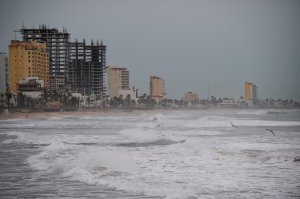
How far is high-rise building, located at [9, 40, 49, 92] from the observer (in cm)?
13712

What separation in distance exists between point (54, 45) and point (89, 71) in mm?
18358

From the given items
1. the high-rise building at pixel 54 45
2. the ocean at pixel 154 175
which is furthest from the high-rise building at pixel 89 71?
the ocean at pixel 154 175

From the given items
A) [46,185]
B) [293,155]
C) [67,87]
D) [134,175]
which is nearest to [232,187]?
[134,175]

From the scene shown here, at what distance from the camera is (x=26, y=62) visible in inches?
5531

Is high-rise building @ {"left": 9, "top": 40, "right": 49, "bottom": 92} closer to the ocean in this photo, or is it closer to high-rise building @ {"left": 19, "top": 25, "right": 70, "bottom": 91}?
high-rise building @ {"left": 19, "top": 25, "right": 70, "bottom": 91}

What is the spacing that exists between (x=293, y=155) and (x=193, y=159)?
5.17 metres

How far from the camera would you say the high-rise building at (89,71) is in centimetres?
16912

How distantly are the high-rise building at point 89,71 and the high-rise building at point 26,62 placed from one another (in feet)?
57.8

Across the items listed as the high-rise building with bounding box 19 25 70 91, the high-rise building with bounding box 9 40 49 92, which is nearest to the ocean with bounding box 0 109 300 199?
the high-rise building with bounding box 9 40 49 92

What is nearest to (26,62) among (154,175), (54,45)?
(54,45)

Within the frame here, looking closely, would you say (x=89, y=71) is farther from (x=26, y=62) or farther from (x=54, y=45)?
(x=26, y=62)

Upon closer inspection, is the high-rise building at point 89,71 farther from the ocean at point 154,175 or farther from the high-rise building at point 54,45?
the ocean at point 154,175

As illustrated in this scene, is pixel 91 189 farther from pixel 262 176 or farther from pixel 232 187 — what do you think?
pixel 262 176

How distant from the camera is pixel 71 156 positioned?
1869 centimetres
